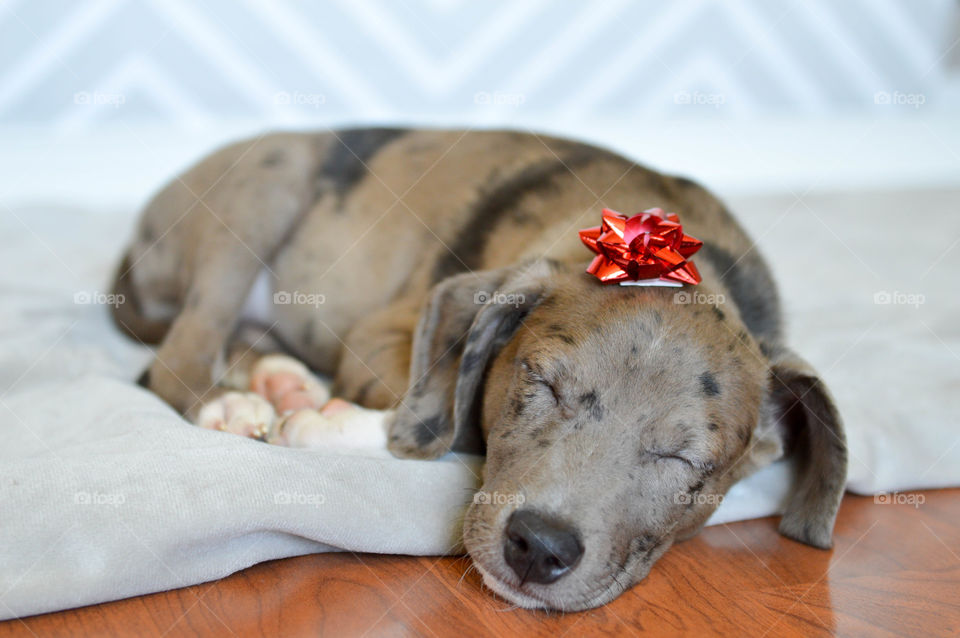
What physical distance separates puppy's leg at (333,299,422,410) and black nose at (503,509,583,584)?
0.95 meters

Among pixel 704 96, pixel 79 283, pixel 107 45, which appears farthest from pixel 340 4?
pixel 79 283

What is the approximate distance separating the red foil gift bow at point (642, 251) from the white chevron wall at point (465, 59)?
520 centimetres

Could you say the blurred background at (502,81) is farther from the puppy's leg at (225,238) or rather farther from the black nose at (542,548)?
the black nose at (542,548)

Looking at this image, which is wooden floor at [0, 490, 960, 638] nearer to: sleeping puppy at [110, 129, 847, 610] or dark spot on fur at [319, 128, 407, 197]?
sleeping puppy at [110, 129, 847, 610]

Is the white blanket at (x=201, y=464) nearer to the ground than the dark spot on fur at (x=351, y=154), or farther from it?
nearer to the ground

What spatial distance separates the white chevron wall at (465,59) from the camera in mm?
6719

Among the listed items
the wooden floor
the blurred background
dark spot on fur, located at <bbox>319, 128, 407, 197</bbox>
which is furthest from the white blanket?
the blurred background

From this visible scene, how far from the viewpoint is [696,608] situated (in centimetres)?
226

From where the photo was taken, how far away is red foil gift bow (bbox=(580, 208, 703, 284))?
8.00ft

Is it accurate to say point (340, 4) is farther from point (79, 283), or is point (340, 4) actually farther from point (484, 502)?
point (484, 502)

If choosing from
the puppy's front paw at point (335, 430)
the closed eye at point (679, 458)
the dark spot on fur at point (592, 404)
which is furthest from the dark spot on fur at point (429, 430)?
the closed eye at point (679, 458)

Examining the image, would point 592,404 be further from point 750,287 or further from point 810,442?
point 750,287

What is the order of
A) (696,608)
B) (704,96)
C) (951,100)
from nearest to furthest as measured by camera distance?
(696,608) < (704,96) < (951,100)

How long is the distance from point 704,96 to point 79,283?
5527mm
